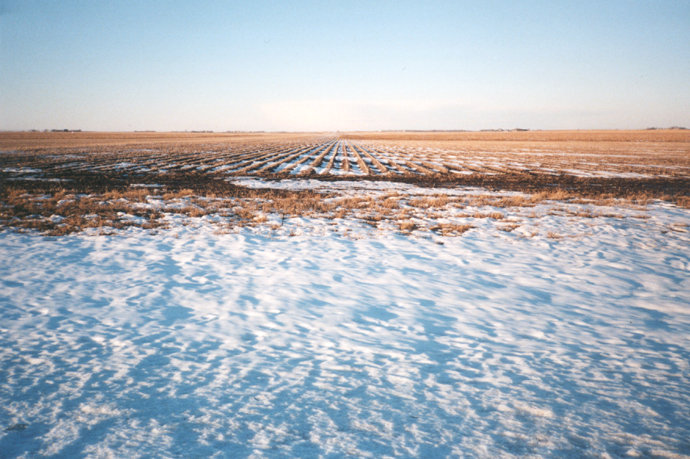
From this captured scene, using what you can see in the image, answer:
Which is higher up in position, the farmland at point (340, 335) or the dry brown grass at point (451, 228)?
the dry brown grass at point (451, 228)

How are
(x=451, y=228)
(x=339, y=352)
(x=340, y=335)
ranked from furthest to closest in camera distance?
(x=451, y=228)
(x=340, y=335)
(x=339, y=352)

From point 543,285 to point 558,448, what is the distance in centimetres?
469

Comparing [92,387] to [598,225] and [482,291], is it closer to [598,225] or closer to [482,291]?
[482,291]

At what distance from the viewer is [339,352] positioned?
4.84 m

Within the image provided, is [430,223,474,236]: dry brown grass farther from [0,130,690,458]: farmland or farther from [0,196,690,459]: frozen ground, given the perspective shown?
[0,196,690,459]: frozen ground

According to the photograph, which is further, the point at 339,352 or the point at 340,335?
the point at 340,335

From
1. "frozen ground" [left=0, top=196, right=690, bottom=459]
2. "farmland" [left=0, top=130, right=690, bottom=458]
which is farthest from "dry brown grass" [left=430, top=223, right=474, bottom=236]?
"frozen ground" [left=0, top=196, right=690, bottom=459]

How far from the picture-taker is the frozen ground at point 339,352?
334 centimetres

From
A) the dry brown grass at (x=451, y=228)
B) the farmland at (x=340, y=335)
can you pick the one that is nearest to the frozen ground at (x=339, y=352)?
the farmland at (x=340, y=335)

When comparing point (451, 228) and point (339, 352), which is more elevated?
point (451, 228)

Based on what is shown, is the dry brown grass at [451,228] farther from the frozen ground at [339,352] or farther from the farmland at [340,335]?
the frozen ground at [339,352]

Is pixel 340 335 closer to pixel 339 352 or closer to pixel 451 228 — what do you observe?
pixel 339 352

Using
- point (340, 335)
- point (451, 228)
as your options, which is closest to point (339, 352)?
point (340, 335)

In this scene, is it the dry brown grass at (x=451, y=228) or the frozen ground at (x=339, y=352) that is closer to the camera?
the frozen ground at (x=339, y=352)
